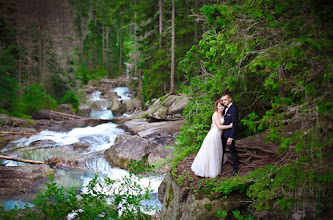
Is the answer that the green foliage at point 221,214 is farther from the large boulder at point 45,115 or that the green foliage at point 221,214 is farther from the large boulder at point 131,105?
the large boulder at point 131,105

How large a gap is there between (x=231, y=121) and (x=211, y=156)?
938 millimetres

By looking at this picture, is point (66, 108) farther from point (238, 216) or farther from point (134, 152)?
point (238, 216)

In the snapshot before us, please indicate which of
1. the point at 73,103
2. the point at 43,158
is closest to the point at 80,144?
the point at 43,158

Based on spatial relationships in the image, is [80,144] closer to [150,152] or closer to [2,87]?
[150,152]

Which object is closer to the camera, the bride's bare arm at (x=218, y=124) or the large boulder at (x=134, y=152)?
the bride's bare arm at (x=218, y=124)

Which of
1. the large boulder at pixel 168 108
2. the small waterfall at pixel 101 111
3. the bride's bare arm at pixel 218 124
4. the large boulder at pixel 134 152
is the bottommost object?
the small waterfall at pixel 101 111

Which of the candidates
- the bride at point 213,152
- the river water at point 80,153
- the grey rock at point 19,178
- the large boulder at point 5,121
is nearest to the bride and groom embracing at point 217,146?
the bride at point 213,152

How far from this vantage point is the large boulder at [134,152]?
37.5 feet

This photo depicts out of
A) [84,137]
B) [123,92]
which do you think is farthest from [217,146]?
[123,92]

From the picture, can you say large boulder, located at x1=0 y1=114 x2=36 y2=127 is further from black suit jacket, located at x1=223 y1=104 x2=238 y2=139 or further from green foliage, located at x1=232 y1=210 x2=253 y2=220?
green foliage, located at x1=232 y1=210 x2=253 y2=220

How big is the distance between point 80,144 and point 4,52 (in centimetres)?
1264

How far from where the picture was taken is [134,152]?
11719 mm

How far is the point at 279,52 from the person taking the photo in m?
3.34

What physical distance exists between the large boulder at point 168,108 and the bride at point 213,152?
10.1 meters
